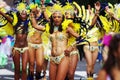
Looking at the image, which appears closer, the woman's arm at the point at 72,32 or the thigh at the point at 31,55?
the woman's arm at the point at 72,32

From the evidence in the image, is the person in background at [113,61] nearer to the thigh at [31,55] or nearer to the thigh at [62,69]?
the thigh at [62,69]

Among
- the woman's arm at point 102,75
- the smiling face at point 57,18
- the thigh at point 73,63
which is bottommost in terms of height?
the thigh at point 73,63

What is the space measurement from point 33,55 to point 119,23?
242 centimetres

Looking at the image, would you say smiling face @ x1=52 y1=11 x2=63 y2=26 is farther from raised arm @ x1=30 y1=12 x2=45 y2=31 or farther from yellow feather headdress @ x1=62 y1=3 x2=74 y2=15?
raised arm @ x1=30 y1=12 x2=45 y2=31

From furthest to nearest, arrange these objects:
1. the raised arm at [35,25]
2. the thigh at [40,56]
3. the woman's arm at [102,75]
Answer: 1. the thigh at [40,56]
2. the raised arm at [35,25]
3. the woman's arm at [102,75]

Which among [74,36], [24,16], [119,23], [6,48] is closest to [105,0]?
[6,48]

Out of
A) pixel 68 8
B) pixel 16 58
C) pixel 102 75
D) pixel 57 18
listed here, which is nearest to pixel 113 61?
pixel 102 75

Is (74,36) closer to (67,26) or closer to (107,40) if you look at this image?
(67,26)

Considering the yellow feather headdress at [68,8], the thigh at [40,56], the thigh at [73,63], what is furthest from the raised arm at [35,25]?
the thigh at [73,63]

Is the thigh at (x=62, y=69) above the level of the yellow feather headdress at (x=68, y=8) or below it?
below

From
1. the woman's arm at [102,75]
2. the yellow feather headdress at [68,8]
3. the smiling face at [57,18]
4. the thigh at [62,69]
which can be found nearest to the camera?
the woman's arm at [102,75]

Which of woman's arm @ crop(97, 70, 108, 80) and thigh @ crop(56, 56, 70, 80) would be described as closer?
woman's arm @ crop(97, 70, 108, 80)

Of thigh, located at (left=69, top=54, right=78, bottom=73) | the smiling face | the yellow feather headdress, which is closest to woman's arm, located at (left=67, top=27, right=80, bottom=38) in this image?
the smiling face

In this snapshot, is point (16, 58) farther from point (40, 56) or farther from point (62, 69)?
point (62, 69)
